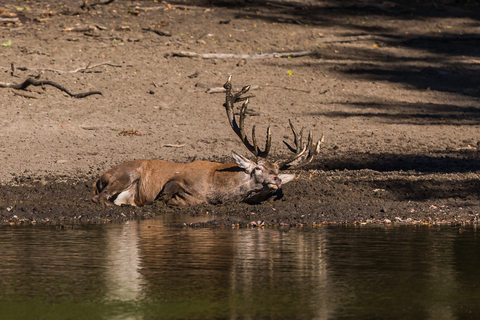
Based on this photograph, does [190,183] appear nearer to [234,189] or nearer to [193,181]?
[193,181]

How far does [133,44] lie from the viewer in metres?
23.2

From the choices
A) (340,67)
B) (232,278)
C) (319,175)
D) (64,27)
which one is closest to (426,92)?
(340,67)

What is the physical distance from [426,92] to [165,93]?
757 cm

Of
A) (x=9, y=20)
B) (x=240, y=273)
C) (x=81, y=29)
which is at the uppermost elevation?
(x=9, y=20)

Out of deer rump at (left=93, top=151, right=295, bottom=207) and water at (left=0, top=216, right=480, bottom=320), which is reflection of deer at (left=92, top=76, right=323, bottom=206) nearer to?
deer rump at (left=93, top=151, right=295, bottom=207)

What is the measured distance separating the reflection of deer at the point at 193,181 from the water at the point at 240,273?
9.28ft

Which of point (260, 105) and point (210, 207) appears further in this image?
point (260, 105)

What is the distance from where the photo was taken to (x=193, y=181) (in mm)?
12852

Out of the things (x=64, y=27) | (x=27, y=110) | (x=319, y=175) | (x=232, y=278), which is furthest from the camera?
(x=64, y=27)

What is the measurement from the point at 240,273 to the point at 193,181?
6.07 m

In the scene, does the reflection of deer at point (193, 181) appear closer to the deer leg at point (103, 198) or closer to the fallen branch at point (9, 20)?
the deer leg at point (103, 198)

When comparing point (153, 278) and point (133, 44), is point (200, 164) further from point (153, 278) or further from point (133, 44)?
point (133, 44)

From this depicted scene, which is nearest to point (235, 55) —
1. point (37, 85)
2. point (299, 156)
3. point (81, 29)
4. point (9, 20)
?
point (81, 29)

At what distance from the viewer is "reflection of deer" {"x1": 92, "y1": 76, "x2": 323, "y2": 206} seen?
41.7 ft
